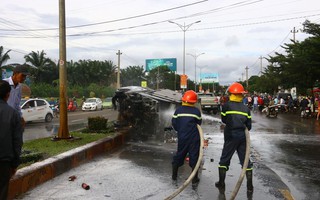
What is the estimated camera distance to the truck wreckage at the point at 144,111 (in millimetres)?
13539

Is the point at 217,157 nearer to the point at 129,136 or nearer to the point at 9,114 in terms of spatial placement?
the point at 129,136

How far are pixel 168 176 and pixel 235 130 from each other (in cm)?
169

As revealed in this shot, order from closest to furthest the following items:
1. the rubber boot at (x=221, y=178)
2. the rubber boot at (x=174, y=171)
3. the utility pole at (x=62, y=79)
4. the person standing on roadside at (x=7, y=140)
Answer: the person standing on roadside at (x=7, y=140)
the rubber boot at (x=221, y=178)
the rubber boot at (x=174, y=171)
the utility pole at (x=62, y=79)

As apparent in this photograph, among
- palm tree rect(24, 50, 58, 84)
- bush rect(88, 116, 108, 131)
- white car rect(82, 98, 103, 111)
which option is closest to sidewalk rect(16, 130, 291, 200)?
bush rect(88, 116, 108, 131)

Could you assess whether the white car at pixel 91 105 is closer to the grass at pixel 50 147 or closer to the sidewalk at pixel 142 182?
the grass at pixel 50 147

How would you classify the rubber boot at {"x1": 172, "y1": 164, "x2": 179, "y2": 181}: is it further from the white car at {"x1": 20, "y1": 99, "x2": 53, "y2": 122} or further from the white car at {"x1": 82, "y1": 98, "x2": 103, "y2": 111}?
the white car at {"x1": 82, "y1": 98, "x2": 103, "y2": 111}

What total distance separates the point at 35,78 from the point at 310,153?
63272 millimetres

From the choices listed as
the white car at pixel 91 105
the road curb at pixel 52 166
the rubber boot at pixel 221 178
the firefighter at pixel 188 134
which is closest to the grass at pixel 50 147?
the road curb at pixel 52 166

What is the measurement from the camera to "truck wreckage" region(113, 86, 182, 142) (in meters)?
13.5

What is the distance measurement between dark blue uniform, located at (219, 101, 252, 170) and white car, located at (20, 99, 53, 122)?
644 inches

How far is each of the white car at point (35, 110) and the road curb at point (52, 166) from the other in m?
11.8

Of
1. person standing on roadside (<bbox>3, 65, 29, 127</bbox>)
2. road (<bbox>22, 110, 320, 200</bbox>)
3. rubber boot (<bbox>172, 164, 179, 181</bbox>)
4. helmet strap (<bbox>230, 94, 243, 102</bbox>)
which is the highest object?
person standing on roadside (<bbox>3, 65, 29, 127</bbox>)

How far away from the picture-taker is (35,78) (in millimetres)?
66688

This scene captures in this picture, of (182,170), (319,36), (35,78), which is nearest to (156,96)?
(182,170)
